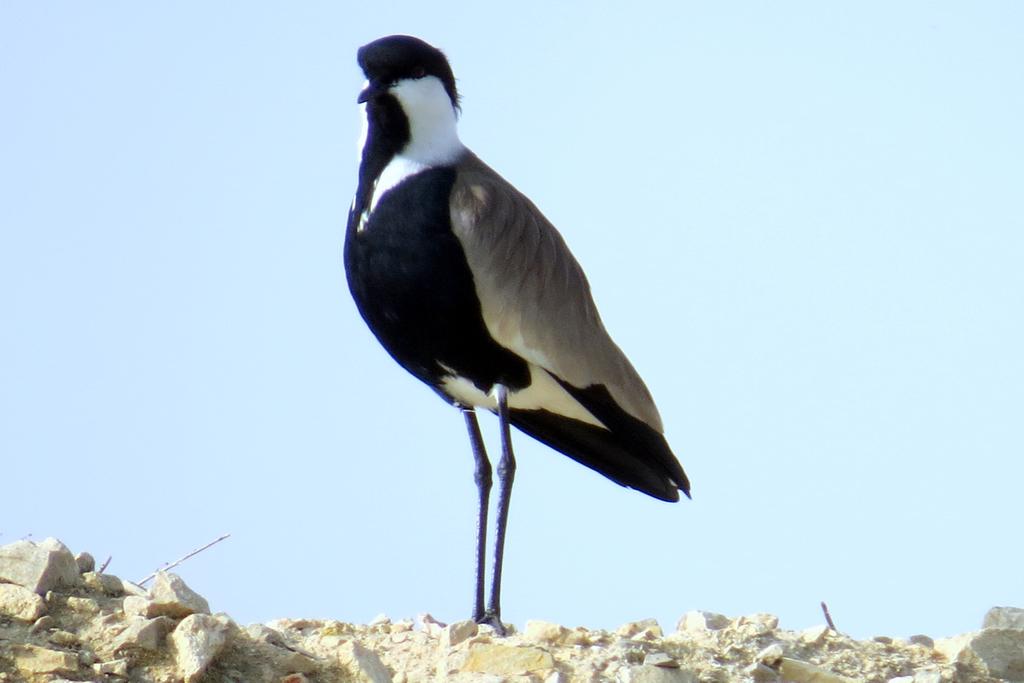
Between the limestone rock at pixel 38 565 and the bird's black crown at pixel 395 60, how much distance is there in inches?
96.4

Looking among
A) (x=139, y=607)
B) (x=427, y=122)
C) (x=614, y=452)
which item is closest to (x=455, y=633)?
(x=139, y=607)

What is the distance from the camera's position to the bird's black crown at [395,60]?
6473mm

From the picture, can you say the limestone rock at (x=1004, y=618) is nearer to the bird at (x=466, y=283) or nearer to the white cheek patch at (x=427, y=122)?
the bird at (x=466, y=283)

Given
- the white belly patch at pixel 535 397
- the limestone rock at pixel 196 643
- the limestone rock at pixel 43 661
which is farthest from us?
the white belly patch at pixel 535 397

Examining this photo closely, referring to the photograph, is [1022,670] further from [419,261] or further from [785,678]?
[419,261]

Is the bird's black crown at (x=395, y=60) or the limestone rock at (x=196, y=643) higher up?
the bird's black crown at (x=395, y=60)

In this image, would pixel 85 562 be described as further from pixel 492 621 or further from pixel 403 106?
pixel 403 106

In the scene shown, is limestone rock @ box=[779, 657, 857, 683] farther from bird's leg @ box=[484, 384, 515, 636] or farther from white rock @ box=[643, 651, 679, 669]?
bird's leg @ box=[484, 384, 515, 636]

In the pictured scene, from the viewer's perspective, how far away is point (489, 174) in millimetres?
6715

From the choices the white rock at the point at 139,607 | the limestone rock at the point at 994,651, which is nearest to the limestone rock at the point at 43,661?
the white rock at the point at 139,607

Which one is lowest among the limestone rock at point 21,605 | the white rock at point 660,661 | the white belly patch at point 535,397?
the white rock at point 660,661

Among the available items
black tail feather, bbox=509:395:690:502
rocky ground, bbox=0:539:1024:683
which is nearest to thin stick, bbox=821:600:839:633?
rocky ground, bbox=0:539:1024:683

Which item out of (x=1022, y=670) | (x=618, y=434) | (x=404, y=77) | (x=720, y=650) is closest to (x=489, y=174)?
(x=404, y=77)

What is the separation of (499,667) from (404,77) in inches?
104
